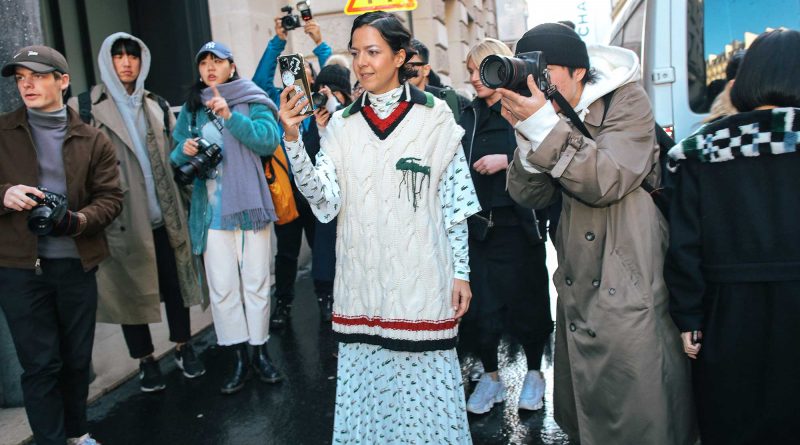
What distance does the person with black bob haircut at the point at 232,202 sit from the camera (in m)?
4.09

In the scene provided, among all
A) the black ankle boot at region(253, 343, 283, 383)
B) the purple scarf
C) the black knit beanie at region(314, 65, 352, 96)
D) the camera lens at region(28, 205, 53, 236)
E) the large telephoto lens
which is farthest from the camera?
the black knit beanie at region(314, 65, 352, 96)

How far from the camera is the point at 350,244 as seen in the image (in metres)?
2.72

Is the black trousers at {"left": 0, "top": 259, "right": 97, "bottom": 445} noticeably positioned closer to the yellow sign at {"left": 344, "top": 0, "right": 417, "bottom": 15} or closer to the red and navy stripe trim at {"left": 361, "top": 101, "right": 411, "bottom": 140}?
the red and navy stripe trim at {"left": 361, "top": 101, "right": 411, "bottom": 140}

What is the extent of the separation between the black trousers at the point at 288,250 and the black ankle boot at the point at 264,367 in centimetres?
121

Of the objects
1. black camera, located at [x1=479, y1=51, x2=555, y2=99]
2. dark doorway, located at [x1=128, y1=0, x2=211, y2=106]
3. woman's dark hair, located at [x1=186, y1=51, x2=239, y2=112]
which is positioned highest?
dark doorway, located at [x1=128, y1=0, x2=211, y2=106]

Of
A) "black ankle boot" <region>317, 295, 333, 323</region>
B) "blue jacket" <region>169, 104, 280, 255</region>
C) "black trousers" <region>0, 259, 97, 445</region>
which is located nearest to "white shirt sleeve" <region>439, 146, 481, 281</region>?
"blue jacket" <region>169, 104, 280, 255</region>

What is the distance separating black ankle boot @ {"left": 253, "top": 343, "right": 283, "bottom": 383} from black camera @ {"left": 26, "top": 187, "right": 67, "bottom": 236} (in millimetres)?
1667

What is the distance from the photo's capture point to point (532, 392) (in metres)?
3.79

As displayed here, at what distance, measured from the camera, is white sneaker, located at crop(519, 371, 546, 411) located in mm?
3742

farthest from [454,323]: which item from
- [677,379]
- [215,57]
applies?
[215,57]

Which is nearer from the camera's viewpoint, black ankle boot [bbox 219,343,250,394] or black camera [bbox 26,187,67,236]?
black camera [bbox 26,187,67,236]

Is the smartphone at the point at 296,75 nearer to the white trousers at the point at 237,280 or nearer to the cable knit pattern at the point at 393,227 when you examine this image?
the cable knit pattern at the point at 393,227

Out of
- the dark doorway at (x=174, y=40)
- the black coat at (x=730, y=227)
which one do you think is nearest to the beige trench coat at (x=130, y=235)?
the dark doorway at (x=174, y=40)

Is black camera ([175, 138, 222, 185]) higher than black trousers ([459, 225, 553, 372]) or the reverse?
higher
